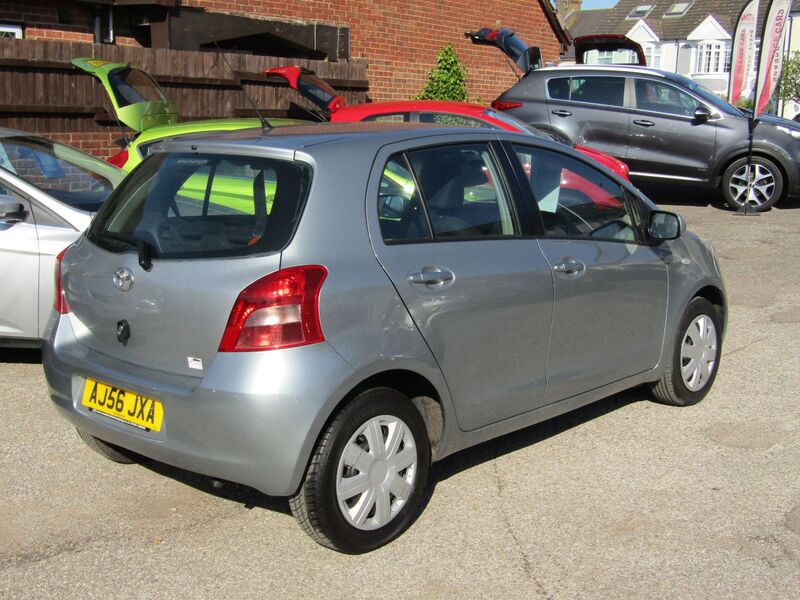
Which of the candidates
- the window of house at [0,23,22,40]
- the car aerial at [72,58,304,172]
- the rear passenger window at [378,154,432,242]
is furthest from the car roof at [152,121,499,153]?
the window of house at [0,23,22,40]

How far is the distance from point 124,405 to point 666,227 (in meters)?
3.02

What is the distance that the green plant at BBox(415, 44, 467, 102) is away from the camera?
771 inches

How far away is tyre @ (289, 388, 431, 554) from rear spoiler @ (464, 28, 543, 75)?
561 inches

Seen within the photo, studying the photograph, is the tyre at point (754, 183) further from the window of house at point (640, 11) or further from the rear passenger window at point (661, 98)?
the window of house at point (640, 11)

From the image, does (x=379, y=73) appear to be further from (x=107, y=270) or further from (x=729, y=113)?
(x=107, y=270)

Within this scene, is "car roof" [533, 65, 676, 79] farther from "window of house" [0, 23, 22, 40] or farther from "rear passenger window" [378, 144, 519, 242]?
"rear passenger window" [378, 144, 519, 242]

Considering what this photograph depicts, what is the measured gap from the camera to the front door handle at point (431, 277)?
4137 mm

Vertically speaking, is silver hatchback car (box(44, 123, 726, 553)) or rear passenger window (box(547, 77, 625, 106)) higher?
rear passenger window (box(547, 77, 625, 106))

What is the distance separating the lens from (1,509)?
14.7 ft

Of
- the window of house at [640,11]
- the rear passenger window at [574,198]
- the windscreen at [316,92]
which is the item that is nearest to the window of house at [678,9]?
the window of house at [640,11]

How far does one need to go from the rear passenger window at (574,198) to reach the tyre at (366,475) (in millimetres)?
1352

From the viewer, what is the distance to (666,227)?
5461 millimetres

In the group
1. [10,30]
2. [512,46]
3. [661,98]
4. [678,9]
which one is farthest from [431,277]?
[678,9]

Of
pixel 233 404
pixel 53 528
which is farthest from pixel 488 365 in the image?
pixel 53 528
